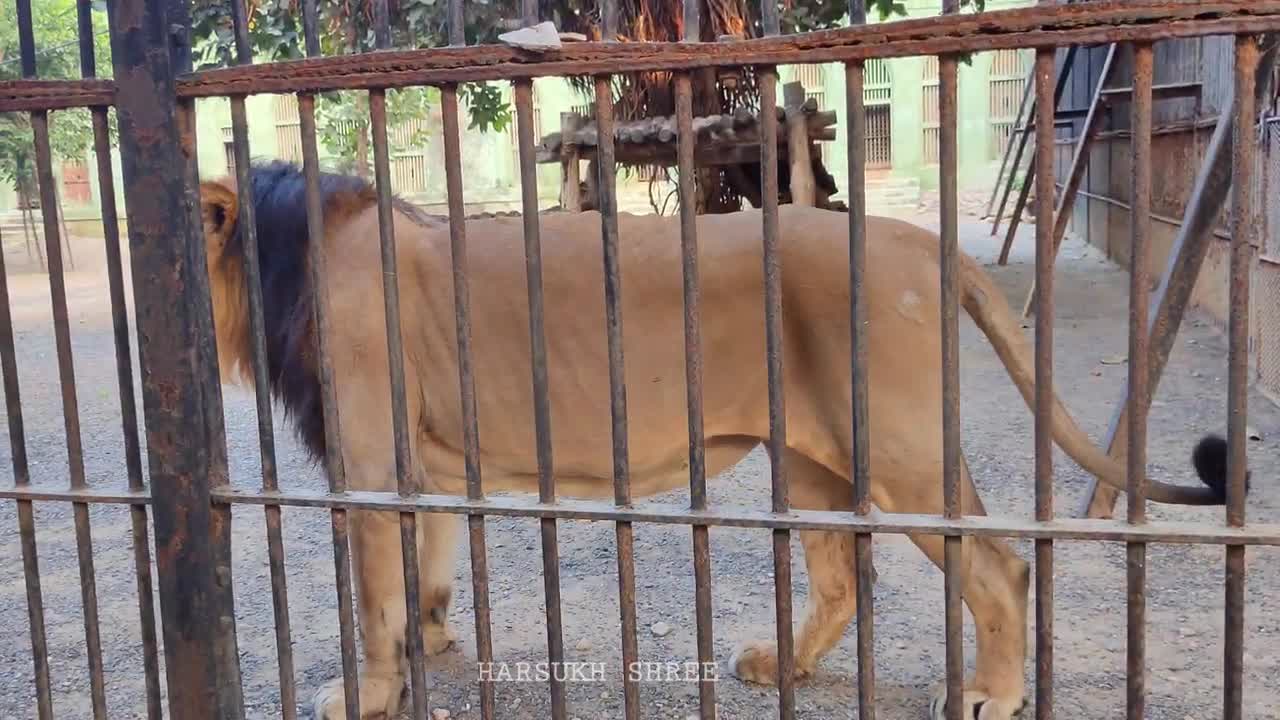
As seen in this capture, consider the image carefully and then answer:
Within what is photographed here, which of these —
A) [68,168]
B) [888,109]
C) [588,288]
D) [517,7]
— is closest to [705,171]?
[517,7]

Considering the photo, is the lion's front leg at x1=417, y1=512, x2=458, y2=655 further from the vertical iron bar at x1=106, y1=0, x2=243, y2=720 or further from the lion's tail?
the lion's tail

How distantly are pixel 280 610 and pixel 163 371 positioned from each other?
0.62 metres

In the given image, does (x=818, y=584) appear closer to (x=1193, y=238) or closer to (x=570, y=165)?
(x=1193, y=238)

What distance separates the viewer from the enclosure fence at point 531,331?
7.11 ft

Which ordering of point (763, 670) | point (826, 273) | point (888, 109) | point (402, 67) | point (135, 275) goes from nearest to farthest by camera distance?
1. point (402, 67)
2. point (135, 275)
3. point (826, 273)
4. point (763, 670)
5. point (888, 109)

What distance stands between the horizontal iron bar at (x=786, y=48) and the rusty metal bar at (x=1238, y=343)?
0.14 metres

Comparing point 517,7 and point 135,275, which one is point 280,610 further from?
point 517,7

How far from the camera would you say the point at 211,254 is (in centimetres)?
358

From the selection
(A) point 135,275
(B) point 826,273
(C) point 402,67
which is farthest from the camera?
(B) point 826,273

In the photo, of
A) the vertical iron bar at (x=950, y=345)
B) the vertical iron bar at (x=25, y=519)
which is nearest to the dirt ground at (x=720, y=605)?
the vertical iron bar at (x=25, y=519)

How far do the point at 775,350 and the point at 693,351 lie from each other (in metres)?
0.17

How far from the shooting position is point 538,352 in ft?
8.13

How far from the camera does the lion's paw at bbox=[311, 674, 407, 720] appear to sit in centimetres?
338

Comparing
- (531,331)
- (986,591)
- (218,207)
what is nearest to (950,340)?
(531,331)
